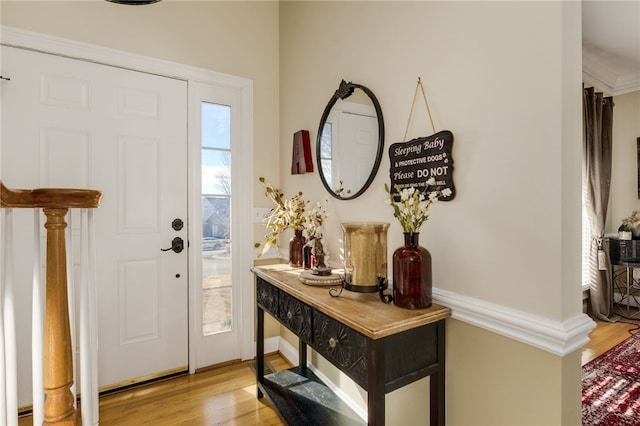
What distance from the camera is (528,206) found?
1.08 meters

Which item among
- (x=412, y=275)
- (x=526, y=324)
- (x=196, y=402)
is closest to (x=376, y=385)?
(x=412, y=275)

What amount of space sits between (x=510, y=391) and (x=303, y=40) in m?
2.40

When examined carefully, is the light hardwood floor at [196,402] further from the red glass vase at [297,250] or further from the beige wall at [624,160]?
the beige wall at [624,160]

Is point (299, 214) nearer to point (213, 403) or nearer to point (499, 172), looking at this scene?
point (499, 172)

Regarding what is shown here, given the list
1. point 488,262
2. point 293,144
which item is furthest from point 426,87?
point 293,144

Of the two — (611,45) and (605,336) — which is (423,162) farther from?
(611,45)

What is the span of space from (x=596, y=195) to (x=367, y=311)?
3519 millimetres

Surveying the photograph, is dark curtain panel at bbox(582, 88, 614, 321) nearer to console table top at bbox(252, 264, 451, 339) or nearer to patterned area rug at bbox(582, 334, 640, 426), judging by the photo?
patterned area rug at bbox(582, 334, 640, 426)

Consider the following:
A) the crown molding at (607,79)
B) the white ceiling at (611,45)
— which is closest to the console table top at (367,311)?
the white ceiling at (611,45)

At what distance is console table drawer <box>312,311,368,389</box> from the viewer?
115 centimetres

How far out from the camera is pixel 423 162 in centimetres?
141

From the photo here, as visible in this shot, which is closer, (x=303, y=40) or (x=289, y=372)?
(x=289, y=372)

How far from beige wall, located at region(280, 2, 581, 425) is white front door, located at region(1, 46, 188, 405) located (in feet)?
5.14

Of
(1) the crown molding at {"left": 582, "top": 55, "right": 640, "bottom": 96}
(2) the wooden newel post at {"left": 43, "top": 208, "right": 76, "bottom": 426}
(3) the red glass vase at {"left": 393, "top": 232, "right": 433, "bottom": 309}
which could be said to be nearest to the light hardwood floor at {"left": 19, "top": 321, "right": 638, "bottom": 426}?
(2) the wooden newel post at {"left": 43, "top": 208, "right": 76, "bottom": 426}
